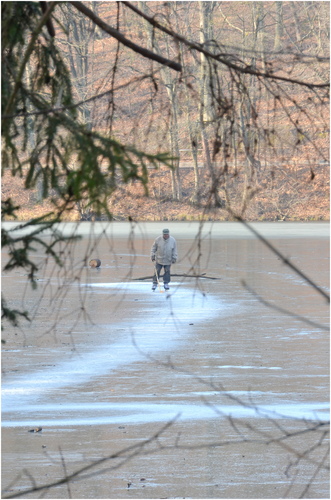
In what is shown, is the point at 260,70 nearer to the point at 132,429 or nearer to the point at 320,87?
the point at 320,87

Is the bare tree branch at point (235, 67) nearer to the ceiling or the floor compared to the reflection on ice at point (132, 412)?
nearer to the ceiling

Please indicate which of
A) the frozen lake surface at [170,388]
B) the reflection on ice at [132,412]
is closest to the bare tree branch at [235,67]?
the frozen lake surface at [170,388]

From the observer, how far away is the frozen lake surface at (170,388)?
26.0ft

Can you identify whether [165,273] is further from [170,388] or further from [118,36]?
[118,36]

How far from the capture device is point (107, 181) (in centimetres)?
371

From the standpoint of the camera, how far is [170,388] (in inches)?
474

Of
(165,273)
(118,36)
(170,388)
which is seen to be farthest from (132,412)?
(165,273)

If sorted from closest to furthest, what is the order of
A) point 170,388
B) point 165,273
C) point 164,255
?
1. point 170,388
2. point 165,273
3. point 164,255

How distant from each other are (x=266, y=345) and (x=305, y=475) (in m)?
6.41

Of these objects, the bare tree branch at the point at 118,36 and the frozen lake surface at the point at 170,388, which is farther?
the frozen lake surface at the point at 170,388

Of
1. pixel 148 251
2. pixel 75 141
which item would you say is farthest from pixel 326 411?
pixel 148 251

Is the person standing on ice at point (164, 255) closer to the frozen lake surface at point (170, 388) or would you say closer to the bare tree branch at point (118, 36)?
the frozen lake surface at point (170, 388)

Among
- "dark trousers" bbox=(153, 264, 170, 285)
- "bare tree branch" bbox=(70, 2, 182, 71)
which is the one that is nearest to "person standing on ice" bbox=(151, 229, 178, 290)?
"dark trousers" bbox=(153, 264, 170, 285)

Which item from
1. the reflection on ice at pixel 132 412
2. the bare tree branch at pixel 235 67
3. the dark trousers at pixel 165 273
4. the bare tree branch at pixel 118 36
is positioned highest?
the bare tree branch at pixel 118 36
